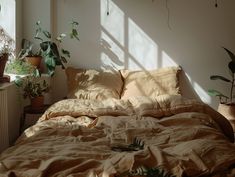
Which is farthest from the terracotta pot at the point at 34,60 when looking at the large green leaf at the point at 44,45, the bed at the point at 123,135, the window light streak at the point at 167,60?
the window light streak at the point at 167,60

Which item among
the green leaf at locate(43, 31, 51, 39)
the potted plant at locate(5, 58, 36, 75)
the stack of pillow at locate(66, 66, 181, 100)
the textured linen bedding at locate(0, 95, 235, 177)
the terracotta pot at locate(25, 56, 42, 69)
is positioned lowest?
the textured linen bedding at locate(0, 95, 235, 177)

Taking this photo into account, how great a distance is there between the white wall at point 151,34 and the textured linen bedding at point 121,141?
29.2 inches

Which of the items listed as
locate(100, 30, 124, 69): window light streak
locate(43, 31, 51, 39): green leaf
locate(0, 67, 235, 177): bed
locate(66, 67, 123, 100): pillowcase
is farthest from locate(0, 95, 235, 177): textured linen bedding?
locate(43, 31, 51, 39): green leaf

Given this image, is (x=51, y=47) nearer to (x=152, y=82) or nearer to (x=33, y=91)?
(x=33, y=91)

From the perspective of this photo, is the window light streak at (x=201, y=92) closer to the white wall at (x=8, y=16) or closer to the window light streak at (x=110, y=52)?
the window light streak at (x=110, y=52)

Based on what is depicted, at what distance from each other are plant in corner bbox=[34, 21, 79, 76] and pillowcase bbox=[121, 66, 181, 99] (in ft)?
2.43

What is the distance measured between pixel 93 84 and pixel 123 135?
4.32 ft

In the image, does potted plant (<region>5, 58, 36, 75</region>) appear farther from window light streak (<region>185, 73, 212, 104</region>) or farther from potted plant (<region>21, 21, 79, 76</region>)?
window light streak (<region>185, 73, 212, 104</region>)

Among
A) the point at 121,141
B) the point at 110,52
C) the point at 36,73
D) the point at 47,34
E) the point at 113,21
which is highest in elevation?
the point at 113,21

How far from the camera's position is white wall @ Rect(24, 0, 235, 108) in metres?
4.09

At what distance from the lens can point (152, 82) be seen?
4.04 m

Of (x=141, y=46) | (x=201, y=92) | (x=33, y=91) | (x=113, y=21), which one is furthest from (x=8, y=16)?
(x=201, y=92)

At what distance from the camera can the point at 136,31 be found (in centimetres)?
416

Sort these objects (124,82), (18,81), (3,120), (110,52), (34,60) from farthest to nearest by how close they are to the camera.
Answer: (110,52)
(124,82)
(34,60)
(18,81)
(3,120)
